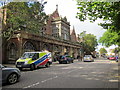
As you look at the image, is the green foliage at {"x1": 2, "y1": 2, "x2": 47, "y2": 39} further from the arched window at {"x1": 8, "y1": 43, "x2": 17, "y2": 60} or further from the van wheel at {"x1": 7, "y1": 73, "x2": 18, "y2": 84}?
the van wheel at {"x1": 7, "y1": 73, "x2": 18, "y2": 84}

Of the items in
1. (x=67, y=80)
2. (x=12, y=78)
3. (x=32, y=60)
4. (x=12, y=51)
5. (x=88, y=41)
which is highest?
(x=88, y=41)

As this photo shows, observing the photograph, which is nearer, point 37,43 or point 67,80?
point 67,80

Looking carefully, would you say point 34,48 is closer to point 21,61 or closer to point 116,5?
point 21,61

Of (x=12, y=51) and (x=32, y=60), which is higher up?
(x=12, y=51)

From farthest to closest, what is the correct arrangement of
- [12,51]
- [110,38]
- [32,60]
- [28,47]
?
[110,38] → [28,47] → [12,51] → [32,60]

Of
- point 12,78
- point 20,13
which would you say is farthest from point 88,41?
point 12,78

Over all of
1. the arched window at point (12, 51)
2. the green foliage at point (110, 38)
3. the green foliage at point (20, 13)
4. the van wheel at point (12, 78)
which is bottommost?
the van wheel at point (12, 78)

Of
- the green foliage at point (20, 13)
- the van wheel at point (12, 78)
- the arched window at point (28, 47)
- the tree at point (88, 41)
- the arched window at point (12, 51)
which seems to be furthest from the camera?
the tree at point (88, 41)

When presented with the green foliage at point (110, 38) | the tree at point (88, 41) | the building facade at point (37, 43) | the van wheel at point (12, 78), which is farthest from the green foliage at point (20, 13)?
the tree at point (88, 41)

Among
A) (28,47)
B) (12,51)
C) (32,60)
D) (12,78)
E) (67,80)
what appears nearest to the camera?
(12,78)

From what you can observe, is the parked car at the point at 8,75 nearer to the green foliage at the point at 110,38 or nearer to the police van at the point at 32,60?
the police van at the point at 32,60

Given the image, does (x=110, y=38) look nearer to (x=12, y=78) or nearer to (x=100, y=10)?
(x=100, y=10)

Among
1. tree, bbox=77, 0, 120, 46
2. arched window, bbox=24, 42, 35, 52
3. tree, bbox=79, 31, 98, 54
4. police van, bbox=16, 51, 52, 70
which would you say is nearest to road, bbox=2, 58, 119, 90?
police van, bbox=16, 51, 52, 70

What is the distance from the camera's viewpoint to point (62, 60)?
78.5ft
